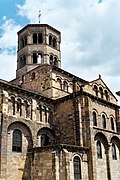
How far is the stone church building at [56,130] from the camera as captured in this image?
26.5 m

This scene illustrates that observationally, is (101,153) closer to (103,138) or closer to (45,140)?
(103,138)

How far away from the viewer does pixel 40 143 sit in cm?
3009

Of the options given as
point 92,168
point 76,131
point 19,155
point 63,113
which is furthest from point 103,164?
point 19,155

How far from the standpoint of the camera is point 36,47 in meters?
42.5

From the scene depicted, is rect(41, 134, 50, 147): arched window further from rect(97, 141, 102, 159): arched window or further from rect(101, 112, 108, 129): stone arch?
rect(101, 112, 108, 129): stone arch

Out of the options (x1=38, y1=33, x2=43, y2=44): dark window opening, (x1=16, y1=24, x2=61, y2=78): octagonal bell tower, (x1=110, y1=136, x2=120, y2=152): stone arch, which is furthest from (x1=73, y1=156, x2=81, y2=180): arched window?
(x1=38, y1=33, x2=43, y2=44): dark window opening

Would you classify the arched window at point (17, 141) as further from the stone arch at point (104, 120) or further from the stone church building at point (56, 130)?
the stone arch at point (104, 120)

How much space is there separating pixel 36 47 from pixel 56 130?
50.3 ft

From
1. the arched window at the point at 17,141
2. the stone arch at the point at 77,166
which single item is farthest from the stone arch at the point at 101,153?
the arched window at the point at 17,141

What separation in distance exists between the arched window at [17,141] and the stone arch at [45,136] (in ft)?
8.21

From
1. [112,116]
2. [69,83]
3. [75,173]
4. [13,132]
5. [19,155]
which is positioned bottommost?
[75,173]

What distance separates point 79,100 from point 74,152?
610 centimetres

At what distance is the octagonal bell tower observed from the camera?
138 feet

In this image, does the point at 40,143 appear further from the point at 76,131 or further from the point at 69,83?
the point at 69,83
